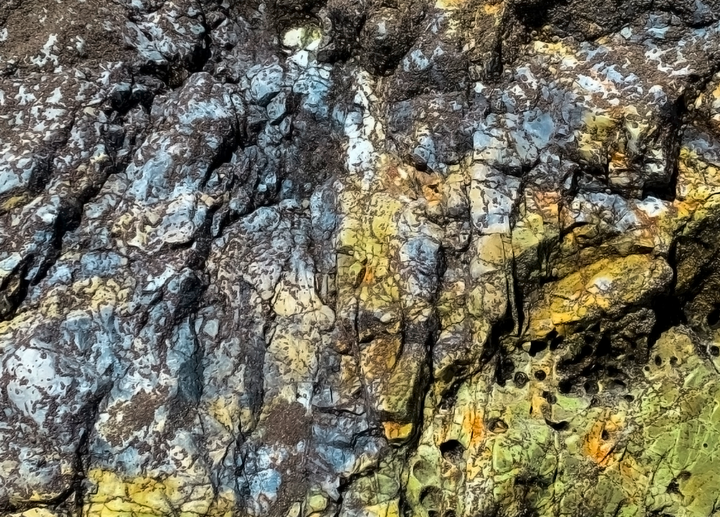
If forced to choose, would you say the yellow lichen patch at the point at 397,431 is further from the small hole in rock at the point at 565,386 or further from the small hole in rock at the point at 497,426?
the small hole in rock at the point at 565,386

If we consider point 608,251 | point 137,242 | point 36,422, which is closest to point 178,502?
point 36,422

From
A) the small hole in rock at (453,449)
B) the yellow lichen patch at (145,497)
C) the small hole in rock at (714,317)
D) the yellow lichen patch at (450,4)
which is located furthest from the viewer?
the yellow lichen patch at (450,4)

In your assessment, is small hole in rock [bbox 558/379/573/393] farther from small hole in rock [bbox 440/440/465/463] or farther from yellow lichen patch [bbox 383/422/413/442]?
yellow lichen patch [bbox 383/422/413/442]

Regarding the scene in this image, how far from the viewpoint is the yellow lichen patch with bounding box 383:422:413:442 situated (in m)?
2.73

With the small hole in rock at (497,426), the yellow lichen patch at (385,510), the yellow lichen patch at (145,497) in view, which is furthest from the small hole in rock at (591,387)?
the yellow lichen patch at (145,497)

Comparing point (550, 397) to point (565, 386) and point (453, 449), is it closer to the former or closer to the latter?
point (565, 386)

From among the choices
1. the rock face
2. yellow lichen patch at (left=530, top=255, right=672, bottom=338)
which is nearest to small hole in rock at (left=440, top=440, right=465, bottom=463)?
the rock face

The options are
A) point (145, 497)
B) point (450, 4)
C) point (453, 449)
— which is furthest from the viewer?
point (450, 4)

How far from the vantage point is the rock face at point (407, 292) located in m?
2.71

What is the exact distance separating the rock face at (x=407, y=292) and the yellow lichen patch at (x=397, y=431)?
0.02 m

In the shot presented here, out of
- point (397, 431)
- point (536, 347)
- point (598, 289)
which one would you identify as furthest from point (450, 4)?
point (397, 431)

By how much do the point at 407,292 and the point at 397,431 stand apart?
2.07 ft

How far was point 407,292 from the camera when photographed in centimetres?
283

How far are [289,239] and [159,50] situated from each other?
1.25 m
